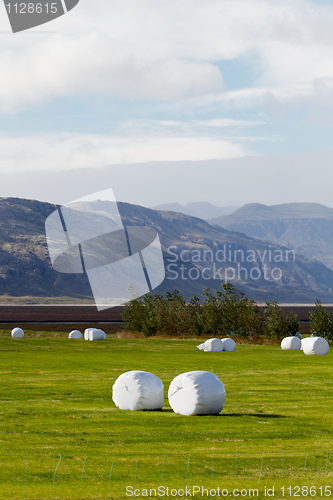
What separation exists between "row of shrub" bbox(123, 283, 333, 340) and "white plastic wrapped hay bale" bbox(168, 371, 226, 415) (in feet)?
174

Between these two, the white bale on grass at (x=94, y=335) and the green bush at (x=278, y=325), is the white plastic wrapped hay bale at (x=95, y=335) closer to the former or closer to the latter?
the white bale on grass at (x=94, y=335)

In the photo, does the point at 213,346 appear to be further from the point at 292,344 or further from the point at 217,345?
the point at 292,344

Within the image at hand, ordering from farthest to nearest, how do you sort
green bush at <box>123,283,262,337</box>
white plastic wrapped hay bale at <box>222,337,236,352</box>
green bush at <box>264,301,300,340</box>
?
green bush at <box>123,283,262,337</box>, green bush at <box>264,301,300,340</box>, white plastic wrapped hay bale at <box>222,337,236,352</box>

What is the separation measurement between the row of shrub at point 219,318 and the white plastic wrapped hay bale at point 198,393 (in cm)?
5309

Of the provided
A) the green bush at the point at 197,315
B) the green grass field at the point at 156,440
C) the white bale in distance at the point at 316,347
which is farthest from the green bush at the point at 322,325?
the green grass field at the point at 156,440

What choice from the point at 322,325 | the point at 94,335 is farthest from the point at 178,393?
the point at 94,335

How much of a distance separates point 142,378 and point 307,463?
8712mm

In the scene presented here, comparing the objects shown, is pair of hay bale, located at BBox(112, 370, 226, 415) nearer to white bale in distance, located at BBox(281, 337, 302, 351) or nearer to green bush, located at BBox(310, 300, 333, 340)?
white bale in distance, located at BBox(281, 337, 302, 351)

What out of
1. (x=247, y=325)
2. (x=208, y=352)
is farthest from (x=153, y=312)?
(x=208, y=352)

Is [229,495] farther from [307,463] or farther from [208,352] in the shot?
[208,352]

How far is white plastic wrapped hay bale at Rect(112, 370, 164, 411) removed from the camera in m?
24.9

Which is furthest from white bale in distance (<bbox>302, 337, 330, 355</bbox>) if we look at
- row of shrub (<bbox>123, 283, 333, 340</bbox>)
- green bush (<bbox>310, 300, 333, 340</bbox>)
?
green bush (<bbox>310, 300, 333, 340</bbox>)

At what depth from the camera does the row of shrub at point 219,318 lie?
78250 millimetres

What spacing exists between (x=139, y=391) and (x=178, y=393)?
1809 mm
